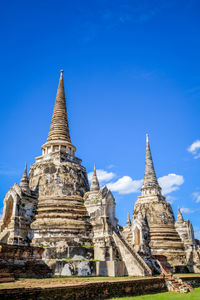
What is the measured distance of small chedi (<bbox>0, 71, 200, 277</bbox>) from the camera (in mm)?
19453

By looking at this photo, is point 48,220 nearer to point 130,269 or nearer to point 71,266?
point 71,266

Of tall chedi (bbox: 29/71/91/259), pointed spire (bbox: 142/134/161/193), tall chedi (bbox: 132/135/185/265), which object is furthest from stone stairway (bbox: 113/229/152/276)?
pointed spire (bbox: 142/134/161/193)

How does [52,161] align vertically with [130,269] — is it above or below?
above

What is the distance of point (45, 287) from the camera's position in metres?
10.6

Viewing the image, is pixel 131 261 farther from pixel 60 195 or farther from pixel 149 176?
pixel 149 176

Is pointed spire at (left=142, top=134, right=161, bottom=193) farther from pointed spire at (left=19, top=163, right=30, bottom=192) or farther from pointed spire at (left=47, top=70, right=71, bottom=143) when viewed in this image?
pointed spire at (left=19, top=163, right=30, bottom=192)

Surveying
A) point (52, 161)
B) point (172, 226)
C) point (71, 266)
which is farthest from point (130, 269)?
point (172, 226)

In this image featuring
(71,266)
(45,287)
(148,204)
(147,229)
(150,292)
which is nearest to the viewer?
(45,287)

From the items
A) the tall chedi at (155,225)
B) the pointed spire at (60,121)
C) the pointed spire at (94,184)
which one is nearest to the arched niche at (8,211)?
the pointed spire at (94,184)

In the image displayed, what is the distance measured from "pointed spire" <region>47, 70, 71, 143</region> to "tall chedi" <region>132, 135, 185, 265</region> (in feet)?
42.6

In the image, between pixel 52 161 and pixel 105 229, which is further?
pixel 52 161

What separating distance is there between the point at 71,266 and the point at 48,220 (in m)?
4.89

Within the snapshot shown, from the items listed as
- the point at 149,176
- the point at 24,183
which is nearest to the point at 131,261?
the point at 24,183

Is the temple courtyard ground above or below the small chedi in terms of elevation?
below
